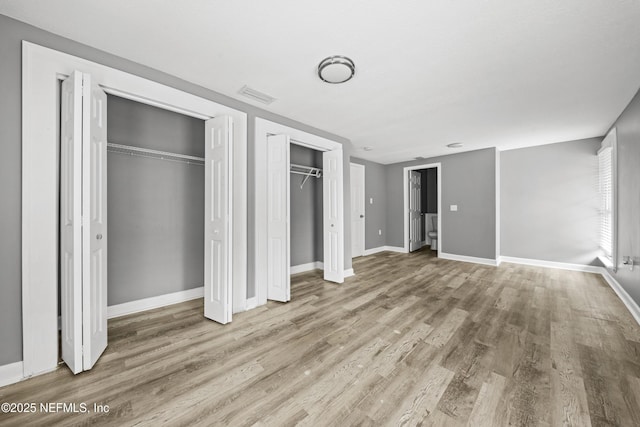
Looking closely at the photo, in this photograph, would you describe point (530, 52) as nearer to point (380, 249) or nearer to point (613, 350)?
point (613, 350)

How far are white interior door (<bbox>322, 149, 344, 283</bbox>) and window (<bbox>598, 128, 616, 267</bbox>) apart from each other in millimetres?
3930

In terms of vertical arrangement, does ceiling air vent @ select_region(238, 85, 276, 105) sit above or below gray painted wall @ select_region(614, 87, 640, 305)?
above

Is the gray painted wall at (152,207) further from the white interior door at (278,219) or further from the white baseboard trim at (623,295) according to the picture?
the white baseboard trim at (623,295)

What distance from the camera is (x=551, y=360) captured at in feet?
6.37

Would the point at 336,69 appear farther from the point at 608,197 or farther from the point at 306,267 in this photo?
the point at 608,197

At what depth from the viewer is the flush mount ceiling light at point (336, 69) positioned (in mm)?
2047

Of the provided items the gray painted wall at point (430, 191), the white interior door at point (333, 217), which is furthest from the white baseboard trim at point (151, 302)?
the gray painted wall at point (430, 191)

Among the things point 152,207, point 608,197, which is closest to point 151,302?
point 152,207

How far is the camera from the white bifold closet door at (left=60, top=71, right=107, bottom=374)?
1.72m

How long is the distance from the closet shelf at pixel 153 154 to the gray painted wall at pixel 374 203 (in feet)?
12.4

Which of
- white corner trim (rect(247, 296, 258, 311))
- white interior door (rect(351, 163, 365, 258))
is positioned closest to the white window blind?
white interior door (rect(351, 163, 365, 258))

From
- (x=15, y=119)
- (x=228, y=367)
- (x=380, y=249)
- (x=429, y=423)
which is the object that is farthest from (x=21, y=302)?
(x=380, y=249)

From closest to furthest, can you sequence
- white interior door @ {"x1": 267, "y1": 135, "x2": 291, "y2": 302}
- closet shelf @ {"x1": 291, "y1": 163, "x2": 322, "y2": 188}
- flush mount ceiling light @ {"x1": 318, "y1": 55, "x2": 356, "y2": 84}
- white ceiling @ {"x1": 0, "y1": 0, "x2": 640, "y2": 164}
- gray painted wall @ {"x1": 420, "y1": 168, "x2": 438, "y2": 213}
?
white ceiling @ {"x1": 0, "y1": 0, "x2": 640, "y2": 164} < flush mount ceiling light @ {"x1": 318, "y1": 55, "x2": 356, "y2": 84} < white interior door @ {"x1": 267, "y1": 135, "x2": 291, "y2": 302} < closet shelf @ {"x1": 291, "y1": 163, "x2": 322, "y2": 188} < gray painted wall @ {"x1": 420, "y1": 168, "x2": 438, "y2": 213}

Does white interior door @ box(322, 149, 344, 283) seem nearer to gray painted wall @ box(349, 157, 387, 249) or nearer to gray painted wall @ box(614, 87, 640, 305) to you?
gray painted wall @ box(349, 157, 387, 249)
